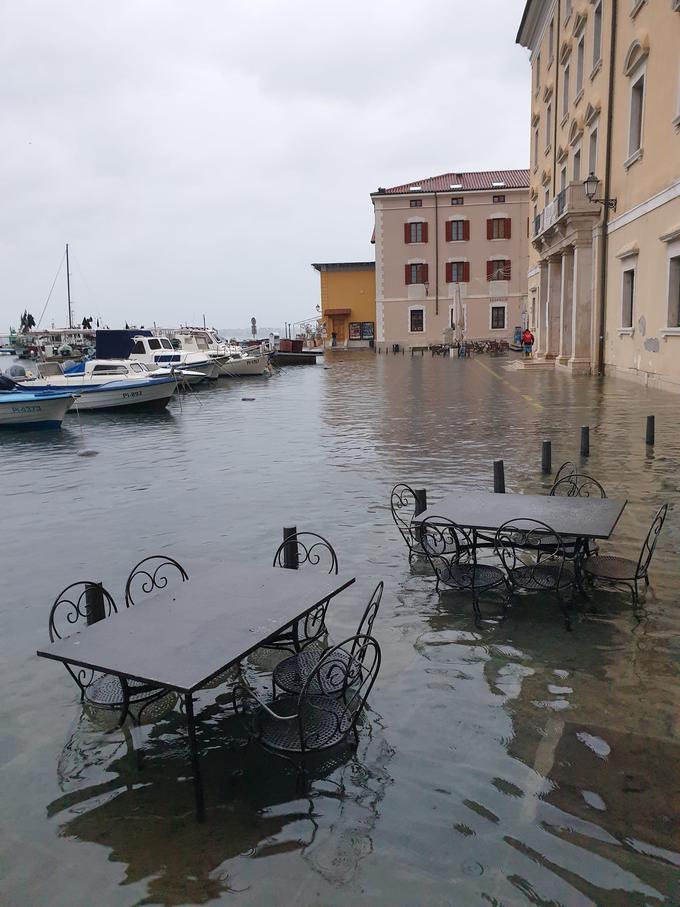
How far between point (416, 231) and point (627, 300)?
3311 cm

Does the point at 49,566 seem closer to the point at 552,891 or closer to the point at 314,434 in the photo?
the point at 552,891

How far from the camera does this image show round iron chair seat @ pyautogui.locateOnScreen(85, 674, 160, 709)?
4.07 metres

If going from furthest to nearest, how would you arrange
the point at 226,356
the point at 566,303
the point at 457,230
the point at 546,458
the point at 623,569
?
the point at 457,230
the point at 226,356
the point at 566,303
the point at 546,458
the point at 623,569

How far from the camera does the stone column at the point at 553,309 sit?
1198 inches

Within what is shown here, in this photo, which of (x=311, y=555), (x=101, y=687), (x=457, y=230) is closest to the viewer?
(x=101, y=687)

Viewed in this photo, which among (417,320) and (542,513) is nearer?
(542,513)

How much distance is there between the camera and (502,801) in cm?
350

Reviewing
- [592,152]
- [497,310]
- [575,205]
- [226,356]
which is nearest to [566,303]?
[575,205]

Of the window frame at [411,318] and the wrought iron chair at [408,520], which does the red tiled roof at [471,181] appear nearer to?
the window frame at [411,318]

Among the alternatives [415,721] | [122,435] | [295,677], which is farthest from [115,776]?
[122,435]

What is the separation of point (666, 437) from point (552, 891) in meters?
10.7

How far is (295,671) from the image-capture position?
4.57 meters

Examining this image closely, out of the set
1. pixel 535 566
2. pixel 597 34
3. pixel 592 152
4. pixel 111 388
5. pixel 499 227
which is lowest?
pixel 535 566

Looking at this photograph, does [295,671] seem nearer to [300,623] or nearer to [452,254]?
[300,623]
